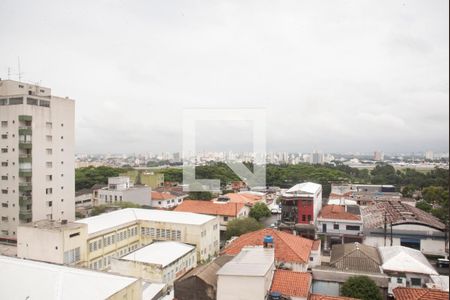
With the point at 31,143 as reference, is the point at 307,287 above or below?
below

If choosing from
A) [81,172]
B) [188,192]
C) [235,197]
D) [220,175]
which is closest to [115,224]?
[235,197]

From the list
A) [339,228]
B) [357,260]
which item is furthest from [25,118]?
[339,228]

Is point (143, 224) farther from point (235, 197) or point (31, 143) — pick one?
point (235, 197)

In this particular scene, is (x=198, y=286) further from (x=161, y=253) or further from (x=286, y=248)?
(x=286, y=248)

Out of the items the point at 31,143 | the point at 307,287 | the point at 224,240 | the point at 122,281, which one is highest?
the point at 31,143

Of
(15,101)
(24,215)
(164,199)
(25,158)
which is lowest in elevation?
(164,199)

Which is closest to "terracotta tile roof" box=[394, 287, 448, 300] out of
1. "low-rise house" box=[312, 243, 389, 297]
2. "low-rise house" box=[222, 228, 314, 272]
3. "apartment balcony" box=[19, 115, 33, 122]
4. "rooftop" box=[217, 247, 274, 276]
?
"low-rise house" box=[312, 243, 389, 297]

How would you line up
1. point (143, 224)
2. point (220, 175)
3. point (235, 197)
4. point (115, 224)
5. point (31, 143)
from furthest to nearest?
point (220, 175)
point (235, 197)
point (31, 143)
point (143, 224)
point (115, 224)

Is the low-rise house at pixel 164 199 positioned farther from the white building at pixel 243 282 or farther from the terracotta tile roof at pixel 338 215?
the white building at pixel 243 282
